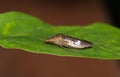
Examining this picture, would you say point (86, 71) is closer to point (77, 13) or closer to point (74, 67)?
point (74, 67)

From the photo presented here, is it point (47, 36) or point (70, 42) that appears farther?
point (70, 42)

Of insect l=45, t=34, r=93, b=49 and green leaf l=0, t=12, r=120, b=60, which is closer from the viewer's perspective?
green leaf l=0, t=12, r=120, b=60

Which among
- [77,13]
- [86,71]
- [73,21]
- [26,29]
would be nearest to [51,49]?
[26,29]

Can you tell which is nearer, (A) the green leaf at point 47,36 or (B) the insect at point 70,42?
(A) the green leaf at point 47,36

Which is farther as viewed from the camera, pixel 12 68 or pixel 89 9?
pixel 89 9

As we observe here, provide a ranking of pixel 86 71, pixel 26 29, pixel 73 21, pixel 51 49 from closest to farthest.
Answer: pixel 51 49 → pixel 26 29 → pixel 86 71 → pixel 73 21

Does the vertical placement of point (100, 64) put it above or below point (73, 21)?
below

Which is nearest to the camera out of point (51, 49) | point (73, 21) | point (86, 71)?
point (51, 49)
